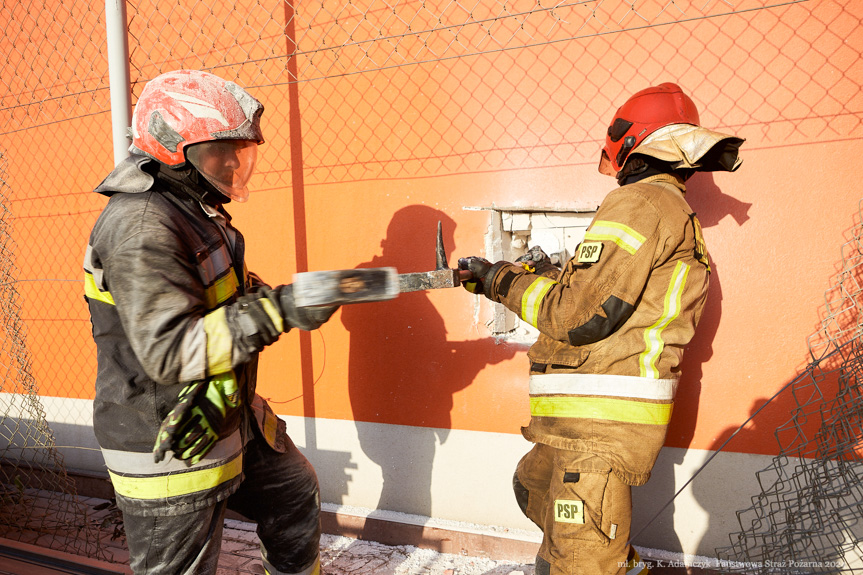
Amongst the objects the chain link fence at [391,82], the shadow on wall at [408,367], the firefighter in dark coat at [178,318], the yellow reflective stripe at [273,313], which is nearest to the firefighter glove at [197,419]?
the firefighter in dark coat at [178,318]

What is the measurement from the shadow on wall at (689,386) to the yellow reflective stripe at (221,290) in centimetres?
232

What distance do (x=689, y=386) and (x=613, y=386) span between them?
1017 millimetres

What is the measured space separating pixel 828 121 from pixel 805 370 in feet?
3.99

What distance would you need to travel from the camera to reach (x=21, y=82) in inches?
187

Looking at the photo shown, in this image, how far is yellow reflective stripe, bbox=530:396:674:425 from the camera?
7.34 feet

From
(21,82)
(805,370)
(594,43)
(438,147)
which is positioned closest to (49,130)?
(21,82)

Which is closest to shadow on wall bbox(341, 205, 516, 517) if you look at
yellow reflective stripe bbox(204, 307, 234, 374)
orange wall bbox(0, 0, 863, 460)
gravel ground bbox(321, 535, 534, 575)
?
orange wall bbox(0, 0, 863, 460)

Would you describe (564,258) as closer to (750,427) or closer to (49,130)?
(750,427)

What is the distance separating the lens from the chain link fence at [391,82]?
2.79 m

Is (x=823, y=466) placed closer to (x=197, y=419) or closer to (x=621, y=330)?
(x=621, y=330)

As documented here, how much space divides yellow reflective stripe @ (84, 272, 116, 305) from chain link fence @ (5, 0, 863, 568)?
1.86 m

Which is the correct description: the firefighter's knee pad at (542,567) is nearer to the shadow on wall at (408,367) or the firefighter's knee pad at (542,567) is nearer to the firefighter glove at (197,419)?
the shadow on wall at (408,367)

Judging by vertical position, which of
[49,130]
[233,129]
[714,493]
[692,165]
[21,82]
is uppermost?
[21,82]

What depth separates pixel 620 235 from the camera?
218 centimetres
